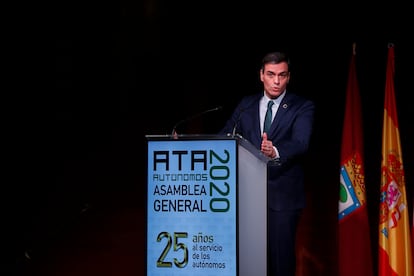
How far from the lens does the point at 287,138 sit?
277 centimetres

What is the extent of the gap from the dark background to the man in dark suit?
944 millimetres

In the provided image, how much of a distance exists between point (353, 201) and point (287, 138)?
954mm

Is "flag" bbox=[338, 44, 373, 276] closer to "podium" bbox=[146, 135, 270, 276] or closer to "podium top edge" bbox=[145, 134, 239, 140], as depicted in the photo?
"podium" bbox=[146, 135, 270, 276]

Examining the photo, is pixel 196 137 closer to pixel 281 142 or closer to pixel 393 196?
pixel 281 142

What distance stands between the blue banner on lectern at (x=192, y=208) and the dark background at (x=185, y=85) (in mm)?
1453

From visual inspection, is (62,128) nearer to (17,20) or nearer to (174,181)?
(17,20)

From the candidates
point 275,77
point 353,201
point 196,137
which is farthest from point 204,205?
point 353,201

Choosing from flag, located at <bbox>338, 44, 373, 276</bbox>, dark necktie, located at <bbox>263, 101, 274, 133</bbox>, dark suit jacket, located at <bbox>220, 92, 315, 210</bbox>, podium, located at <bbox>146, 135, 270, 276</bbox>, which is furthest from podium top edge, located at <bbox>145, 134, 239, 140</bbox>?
flag, located at <bbox>338, 44, 373, 276</bbox>

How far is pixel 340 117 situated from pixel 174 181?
1.71 metres

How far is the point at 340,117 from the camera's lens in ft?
12.3

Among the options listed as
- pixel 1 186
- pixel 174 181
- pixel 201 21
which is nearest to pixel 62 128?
pixel 1 186

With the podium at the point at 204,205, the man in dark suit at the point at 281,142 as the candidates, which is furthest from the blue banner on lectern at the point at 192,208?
the man in dark suit at the point at 281,142

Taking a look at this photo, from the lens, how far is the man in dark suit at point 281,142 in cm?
268

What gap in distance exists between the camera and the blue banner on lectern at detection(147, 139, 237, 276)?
2352 mm
